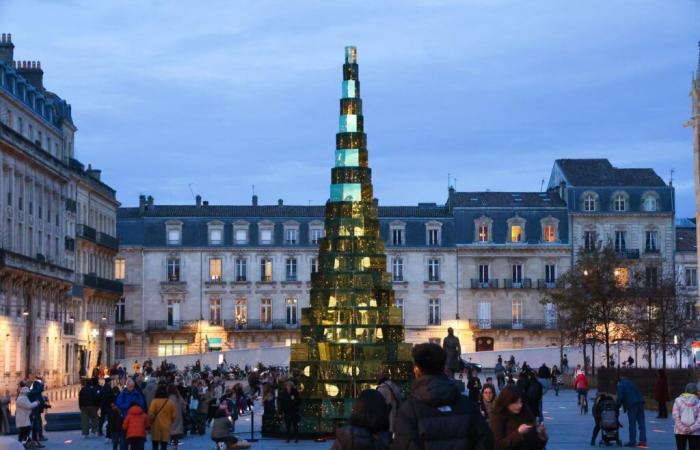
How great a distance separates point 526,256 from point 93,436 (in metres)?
64.7

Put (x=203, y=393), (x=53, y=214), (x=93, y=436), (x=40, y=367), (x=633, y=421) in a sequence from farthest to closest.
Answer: (x=53, y=214)
(x=40, y=367)
(x=203, y=393)
(x=93, y=436)
(x=633, y=421)

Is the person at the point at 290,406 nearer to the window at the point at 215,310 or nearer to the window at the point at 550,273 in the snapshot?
the window at the point at 215,310

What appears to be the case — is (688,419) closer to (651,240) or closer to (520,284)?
(520,284)

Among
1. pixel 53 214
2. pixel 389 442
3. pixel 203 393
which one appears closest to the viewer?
pixel 389 442

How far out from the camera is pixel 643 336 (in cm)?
6084

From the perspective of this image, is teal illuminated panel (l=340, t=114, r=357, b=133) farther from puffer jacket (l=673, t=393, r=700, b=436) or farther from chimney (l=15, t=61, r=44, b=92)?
chimney (l=15, t=61, r=44, b=92)

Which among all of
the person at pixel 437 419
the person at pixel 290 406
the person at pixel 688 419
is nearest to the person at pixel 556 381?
the person at pixel 290 406

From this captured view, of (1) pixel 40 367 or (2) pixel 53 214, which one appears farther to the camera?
(2) pixel 53 214

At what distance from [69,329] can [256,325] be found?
2300 cm

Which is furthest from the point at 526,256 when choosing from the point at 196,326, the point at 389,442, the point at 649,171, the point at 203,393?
the point at 389,442

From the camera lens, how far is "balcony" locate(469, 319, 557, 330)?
9488 cm

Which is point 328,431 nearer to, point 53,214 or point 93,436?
point 93,436

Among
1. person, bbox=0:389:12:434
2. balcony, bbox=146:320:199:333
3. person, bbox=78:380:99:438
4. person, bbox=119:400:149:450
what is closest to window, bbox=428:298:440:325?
balcony, bbox=146:320:199:333

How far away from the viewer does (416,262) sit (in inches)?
3792
